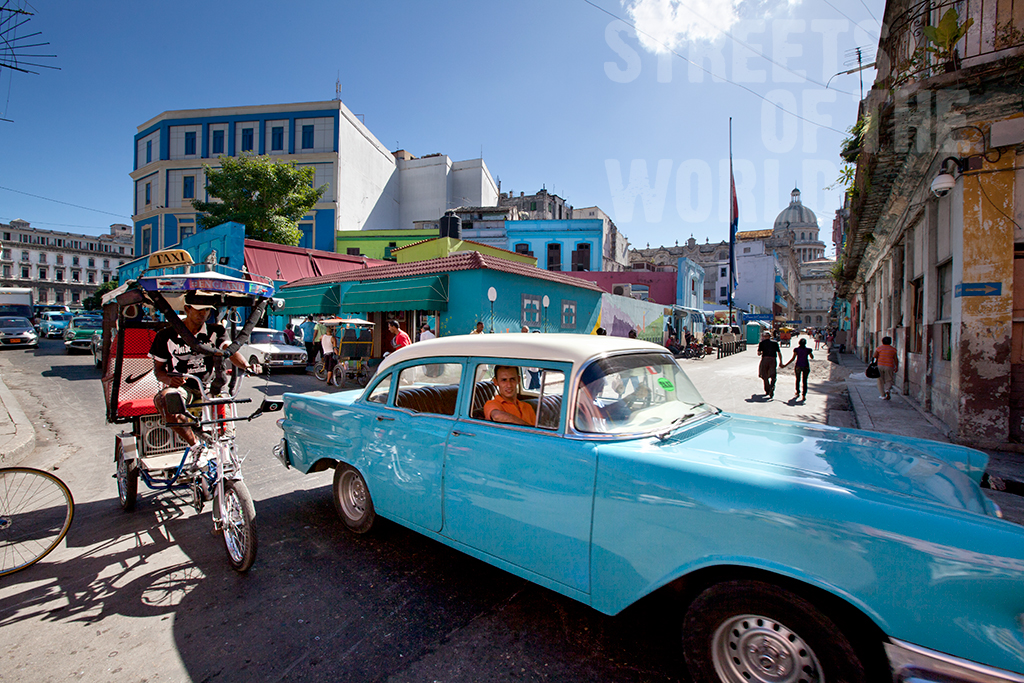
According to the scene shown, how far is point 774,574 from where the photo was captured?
1997 mm

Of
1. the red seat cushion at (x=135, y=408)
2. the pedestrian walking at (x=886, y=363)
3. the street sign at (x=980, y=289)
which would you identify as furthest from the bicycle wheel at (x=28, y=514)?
the pedestrian walking at (x=886, y=363)

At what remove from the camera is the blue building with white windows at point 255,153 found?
1479 inches

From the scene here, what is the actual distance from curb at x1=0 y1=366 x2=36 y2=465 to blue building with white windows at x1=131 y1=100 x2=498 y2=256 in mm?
30262

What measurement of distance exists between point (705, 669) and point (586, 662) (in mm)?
634

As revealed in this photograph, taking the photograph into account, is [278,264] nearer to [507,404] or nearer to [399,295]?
[399,295]

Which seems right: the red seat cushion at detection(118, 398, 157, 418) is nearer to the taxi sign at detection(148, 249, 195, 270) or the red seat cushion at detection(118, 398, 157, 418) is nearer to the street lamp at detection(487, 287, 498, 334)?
the taxi sign at detection(148, 249, 195, 270)

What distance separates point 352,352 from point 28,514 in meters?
12.6

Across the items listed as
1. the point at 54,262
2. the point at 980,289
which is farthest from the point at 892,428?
the point at 54,262

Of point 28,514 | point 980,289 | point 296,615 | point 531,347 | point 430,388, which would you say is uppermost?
point 980,289

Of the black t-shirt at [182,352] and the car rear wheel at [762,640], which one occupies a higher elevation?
the black t-shirt at [182,352]

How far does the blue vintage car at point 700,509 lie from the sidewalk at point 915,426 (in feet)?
3.80

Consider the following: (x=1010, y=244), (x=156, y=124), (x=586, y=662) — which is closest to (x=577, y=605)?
(x=586, y=662)

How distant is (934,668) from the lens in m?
1.62

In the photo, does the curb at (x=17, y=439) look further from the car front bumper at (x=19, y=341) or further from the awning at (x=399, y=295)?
the car front bumper at (x=19, y=341)
